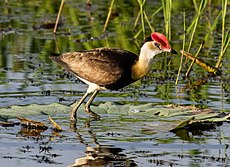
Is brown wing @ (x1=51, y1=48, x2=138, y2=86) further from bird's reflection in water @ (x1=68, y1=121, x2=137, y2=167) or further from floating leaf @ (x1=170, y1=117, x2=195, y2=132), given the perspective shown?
bird's reflection in water @ (x1=68, y1=121, x2=137, y2=167)

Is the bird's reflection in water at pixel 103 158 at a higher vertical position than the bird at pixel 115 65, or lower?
lower

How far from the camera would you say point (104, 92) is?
38.9 feet

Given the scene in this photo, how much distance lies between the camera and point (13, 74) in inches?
505

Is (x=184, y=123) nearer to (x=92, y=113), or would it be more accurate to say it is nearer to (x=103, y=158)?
(x=103, y=158)

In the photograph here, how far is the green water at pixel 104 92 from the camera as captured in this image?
8.41m

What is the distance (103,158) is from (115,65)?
2084 millimetres

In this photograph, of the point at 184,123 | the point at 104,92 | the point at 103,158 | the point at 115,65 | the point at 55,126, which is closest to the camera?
the point at 103,158

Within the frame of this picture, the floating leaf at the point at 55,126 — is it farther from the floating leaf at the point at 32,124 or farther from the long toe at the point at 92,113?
the long toe at the point at 92,113

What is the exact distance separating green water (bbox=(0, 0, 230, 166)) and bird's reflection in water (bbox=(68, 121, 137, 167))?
0.01 m

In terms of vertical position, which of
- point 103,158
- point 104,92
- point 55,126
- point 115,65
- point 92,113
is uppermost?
point 115,65

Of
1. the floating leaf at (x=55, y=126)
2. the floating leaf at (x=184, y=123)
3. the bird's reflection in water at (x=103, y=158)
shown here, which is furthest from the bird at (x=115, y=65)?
the bird's reflection in water at (x=103, y=158)

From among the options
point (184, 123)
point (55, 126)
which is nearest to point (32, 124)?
point (55, 126)

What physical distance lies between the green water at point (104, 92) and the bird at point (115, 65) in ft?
1.36

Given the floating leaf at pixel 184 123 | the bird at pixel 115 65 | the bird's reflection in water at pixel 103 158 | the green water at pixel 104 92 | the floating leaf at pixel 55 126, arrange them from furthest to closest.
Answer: the bird at pixel 115 65
the floating leaf at pixel 55 126
the floating leaf at pixel 184 123
the green water at pixel 104 92
the bird's reflection in water at pixel 103 158
